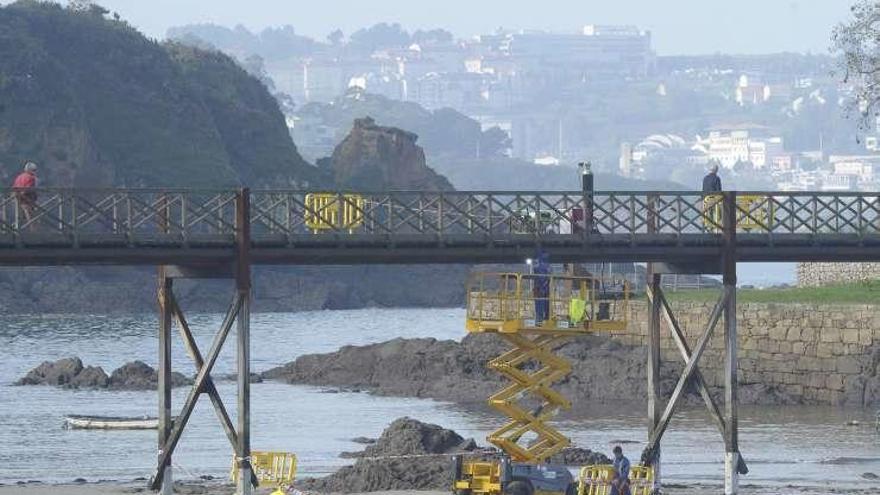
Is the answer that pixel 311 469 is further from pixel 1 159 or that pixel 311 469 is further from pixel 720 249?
pixel 1 159

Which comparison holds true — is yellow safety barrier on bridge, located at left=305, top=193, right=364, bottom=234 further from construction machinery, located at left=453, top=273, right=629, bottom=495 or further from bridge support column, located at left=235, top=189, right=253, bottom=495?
construction machinery, located at left=453, top=273, right=629, bottom=495

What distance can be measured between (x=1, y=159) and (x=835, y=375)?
99652 mm

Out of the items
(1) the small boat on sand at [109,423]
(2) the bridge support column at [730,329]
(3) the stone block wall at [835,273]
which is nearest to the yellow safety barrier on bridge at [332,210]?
(2) the bridge support column at [730,329]

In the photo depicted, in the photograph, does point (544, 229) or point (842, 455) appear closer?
point (544, 229)

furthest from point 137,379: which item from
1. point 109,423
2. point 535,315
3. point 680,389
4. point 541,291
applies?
point 535,315

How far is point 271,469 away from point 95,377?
39.1 meters

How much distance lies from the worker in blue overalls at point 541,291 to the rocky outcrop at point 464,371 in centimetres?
2557

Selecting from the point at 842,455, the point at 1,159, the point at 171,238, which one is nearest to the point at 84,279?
the point at 1,159

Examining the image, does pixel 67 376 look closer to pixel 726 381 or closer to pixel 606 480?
pixel 726 381

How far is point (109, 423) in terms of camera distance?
239 ft

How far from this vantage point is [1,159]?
167 meters

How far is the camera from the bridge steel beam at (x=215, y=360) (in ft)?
162

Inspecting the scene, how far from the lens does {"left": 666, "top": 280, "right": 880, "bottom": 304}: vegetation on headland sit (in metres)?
80.1

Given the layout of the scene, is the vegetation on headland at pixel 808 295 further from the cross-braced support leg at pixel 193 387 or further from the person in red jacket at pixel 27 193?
the person in red jacket at pixel 27 193
